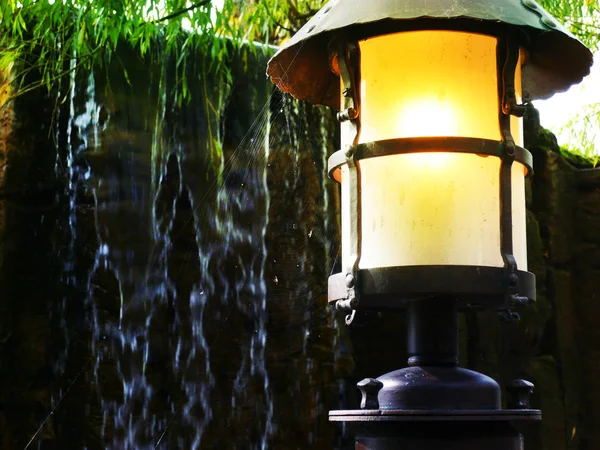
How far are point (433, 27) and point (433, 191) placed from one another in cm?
37

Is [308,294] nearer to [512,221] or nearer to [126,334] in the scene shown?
[126,334]

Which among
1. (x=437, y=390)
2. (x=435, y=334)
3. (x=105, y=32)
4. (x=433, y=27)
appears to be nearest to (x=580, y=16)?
(x=105, y=32)

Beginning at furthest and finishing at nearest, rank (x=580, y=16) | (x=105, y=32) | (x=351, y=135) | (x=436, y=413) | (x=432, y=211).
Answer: (x=580, y=16), (x=105, y=32), (x=351, y=135), (x=432, y=211), (x=436, y=413)

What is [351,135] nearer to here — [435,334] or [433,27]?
[433,27]

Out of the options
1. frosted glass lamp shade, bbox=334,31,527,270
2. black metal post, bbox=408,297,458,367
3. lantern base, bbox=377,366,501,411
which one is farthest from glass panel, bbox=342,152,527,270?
lantern base, bbox=377,366,501,411

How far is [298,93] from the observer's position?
2236mm

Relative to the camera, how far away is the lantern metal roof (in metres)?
1.75

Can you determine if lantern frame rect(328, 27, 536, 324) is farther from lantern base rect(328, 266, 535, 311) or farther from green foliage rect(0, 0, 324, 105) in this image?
green foliage rect(0, 0, 324, 105)

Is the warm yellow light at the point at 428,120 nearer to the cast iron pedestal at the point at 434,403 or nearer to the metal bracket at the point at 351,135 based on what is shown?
the metal bracket at the point at 351,135

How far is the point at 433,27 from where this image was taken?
1818 mm

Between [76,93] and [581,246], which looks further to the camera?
[581,246]

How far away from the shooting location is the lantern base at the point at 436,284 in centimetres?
169

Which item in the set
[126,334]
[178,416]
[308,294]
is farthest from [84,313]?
[308,294]

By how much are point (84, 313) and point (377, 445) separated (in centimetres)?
350
